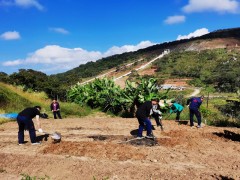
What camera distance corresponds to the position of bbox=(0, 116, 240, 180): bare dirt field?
8.95 meters

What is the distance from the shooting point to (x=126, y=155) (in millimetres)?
10430

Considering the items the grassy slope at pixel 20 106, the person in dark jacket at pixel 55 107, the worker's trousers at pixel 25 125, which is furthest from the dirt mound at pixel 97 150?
the grassy slope at pixel 20 106

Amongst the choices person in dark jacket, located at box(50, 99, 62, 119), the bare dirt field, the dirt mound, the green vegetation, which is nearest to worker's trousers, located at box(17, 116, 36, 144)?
the bare dirt field

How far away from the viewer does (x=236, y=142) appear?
38.8 feet

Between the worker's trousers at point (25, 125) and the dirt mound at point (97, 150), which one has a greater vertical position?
the worker's trousers at point (25, 125)

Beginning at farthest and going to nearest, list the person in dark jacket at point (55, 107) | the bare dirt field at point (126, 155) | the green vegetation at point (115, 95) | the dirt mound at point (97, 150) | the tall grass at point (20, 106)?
1. the tall grass at point (20, 106)
2. the person in dark jacket at point (55, 107)
3. the green vegetation at point (115, 95)
4. the dirt mound at point (97, 150)
5. the bare dirt field at point (126, 155)

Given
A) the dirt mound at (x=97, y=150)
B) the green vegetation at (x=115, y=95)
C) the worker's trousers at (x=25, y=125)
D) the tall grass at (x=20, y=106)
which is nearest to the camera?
the dirt mound at (x=97, y=150)

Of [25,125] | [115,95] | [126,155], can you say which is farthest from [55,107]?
[126,155]

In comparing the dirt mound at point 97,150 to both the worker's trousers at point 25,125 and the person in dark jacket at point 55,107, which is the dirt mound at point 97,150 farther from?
the person in dark jacket at point 55,107

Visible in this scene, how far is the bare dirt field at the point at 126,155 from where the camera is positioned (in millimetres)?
8945

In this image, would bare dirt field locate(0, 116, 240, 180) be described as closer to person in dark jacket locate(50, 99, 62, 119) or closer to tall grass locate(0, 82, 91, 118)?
person in dark jacket locate(50, 99, 62, 119)

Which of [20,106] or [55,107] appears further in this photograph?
[20,106]

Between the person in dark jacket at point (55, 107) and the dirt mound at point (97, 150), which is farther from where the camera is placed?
the person in dark jacket at point (55, 107)

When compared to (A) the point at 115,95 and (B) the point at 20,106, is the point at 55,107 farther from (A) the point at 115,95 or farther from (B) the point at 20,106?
(A) the point at 115,95
